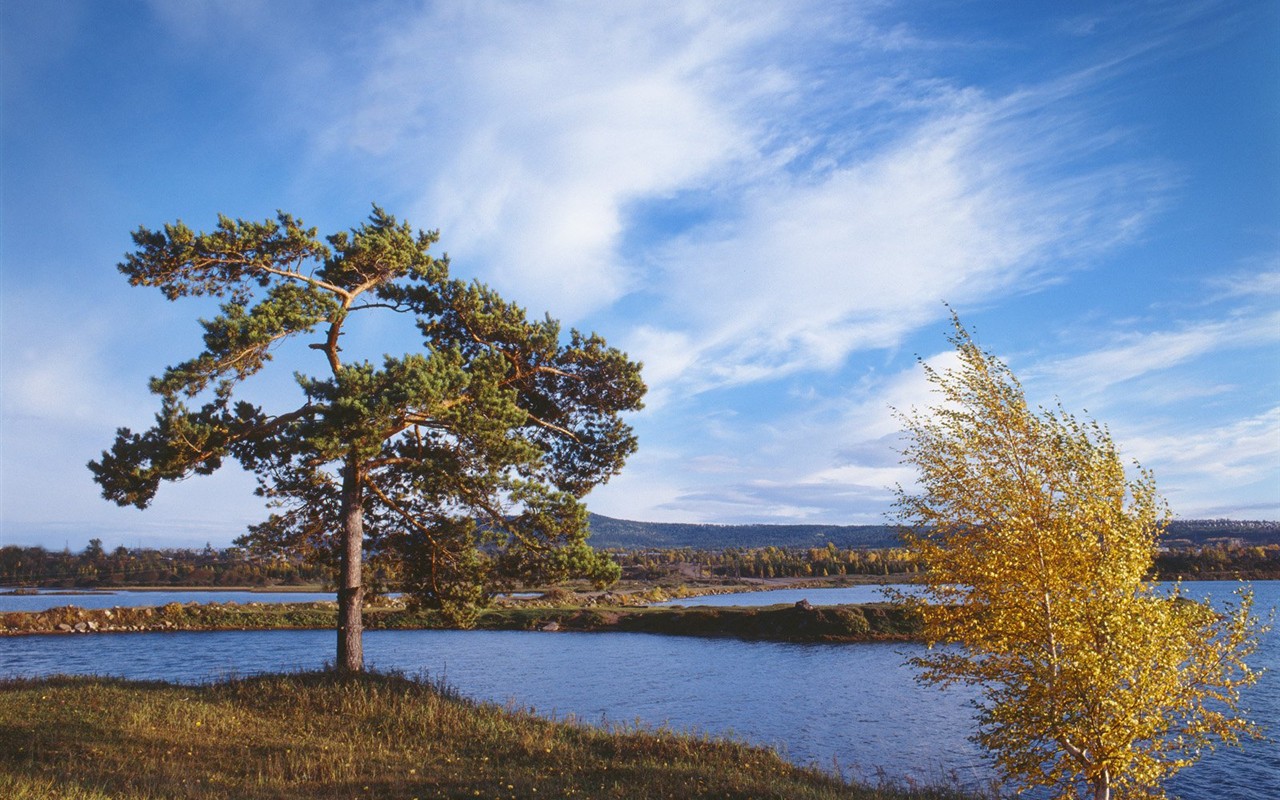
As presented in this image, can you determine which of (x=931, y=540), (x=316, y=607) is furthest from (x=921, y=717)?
(x=316, y=607)

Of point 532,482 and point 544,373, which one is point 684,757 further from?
point 544,373

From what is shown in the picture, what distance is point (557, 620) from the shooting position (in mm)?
71000

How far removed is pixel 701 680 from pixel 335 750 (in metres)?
27.5

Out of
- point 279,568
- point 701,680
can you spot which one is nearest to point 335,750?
point 701,680

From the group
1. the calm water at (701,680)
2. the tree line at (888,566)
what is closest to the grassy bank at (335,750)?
the calm water at (701,680)

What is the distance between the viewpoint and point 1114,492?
14852 mm

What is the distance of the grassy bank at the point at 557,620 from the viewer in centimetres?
5756

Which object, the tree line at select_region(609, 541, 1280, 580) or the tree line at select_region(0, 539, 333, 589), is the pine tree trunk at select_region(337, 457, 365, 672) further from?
the tree line at select_region(0, 539, 333, 589)

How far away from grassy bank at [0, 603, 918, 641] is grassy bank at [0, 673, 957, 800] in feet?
116

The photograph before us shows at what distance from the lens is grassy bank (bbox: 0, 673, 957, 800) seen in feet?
37.6

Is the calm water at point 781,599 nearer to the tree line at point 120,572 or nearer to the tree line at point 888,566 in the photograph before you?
the tree line at point 888,566

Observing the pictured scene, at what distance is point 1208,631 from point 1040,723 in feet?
13.2

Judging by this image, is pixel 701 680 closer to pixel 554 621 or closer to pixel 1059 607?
pixel 1059 607

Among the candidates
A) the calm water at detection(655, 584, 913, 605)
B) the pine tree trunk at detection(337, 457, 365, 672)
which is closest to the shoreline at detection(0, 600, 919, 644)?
the calm water at detection(655, 584, 913, 605)
